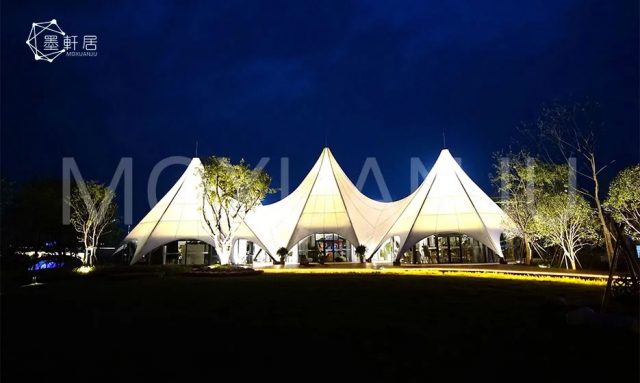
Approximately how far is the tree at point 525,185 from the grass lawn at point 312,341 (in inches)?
576

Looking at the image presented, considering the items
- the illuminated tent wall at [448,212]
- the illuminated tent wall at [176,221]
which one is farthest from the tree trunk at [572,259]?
the illuminated tent wall at [176,221]

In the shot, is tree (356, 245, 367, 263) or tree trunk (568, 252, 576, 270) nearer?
tree trunk (568, 252, 576, 270)

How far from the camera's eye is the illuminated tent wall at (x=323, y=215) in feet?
96.0

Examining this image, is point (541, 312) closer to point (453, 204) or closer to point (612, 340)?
point (612, 340)

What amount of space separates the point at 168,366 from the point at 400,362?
8.96 ft

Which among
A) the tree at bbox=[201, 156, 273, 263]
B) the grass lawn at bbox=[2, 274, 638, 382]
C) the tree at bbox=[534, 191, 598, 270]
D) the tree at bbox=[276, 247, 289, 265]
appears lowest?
the grass lawn at bbox=[2, 274, 638, 382]

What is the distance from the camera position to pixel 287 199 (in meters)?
33.3

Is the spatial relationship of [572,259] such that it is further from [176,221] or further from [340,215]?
[176,221]

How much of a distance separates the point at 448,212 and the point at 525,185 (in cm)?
532

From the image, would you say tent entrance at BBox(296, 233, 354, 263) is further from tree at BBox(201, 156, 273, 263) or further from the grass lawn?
the grass lawn

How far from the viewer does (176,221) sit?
2809 centimetres

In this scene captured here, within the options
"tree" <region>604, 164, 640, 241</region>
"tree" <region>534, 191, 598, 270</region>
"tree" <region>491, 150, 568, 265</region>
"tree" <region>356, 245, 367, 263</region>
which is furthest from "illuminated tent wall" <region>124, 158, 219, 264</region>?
"tree" <region>604, 164, 640, 241</region>

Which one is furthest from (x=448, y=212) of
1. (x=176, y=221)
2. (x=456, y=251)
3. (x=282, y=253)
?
(x=176, y=221)

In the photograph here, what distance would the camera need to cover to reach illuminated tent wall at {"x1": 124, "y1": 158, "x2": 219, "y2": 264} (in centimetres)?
2705
